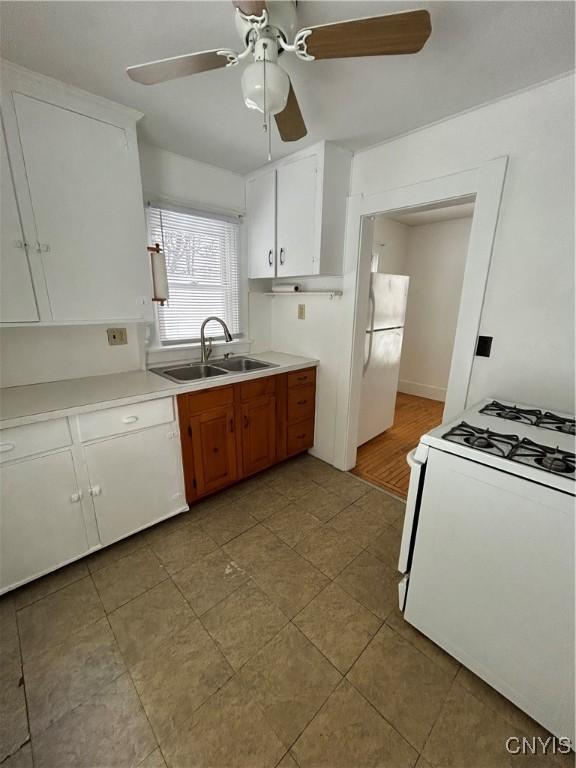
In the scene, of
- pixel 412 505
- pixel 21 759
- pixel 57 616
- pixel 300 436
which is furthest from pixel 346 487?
pixel 21 759

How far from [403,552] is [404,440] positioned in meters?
1.99

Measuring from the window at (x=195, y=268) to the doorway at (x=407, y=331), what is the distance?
48.3 inches

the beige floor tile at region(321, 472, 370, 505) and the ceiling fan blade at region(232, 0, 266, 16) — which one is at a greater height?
the ceiling fan blade at region(232, 0, 266, 16)

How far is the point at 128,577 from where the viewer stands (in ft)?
5.38

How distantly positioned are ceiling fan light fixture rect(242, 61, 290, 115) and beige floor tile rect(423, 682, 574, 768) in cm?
222

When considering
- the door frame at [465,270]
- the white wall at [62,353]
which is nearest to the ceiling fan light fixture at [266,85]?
the door frame at [465,270]

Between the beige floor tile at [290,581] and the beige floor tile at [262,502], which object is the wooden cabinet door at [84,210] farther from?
the beige floor tile at [290,581]

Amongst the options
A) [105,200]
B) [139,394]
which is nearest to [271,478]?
[139,394]

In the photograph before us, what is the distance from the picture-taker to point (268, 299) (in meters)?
2.92

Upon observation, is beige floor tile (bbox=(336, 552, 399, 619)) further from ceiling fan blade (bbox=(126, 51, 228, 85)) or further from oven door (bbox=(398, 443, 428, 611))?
ceiling fan blade (bbox=(126, 51, 228, 85))

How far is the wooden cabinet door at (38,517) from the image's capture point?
4.66ft

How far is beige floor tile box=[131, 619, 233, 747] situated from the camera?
1.11 meters

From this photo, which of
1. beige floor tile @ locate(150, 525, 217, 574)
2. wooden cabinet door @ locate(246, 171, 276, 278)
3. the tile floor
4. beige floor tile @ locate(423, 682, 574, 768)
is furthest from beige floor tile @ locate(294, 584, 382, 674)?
wooden cabinet door @ locate(246, 171, 276, 278)

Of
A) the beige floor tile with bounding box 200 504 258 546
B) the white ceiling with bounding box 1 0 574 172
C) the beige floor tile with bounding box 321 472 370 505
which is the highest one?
the white ceiling with bounding box 1 0 574 172
